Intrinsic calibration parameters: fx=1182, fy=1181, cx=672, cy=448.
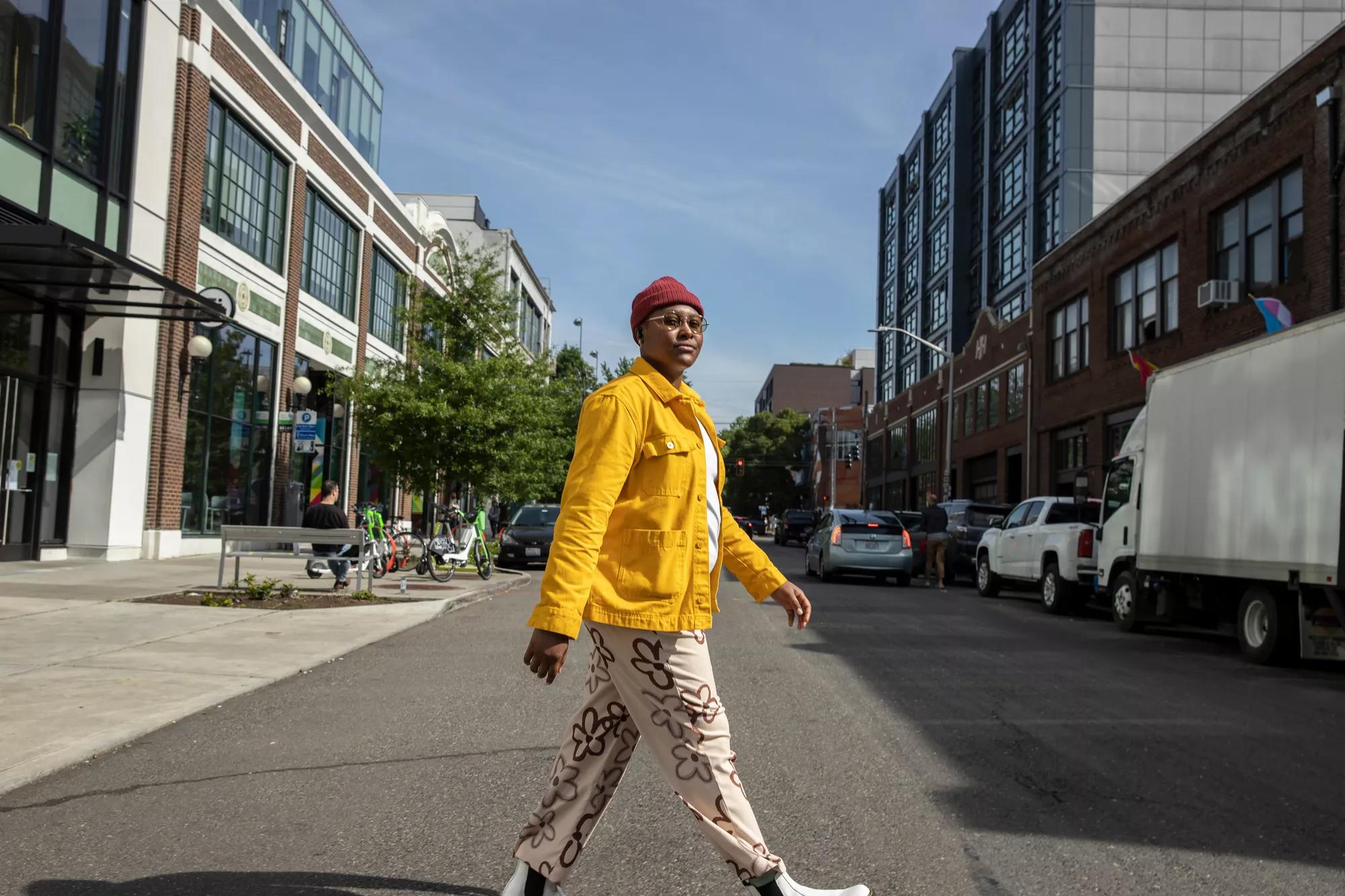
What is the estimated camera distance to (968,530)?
23219 millimetres

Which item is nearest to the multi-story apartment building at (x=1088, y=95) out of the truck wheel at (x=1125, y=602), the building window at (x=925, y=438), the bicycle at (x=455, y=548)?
the building window at (x=925, y=438)

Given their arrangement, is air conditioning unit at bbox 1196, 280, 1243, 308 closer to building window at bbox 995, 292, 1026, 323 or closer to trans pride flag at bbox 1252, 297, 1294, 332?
trans pride flag at bbox 1252, 297, 1294, 332

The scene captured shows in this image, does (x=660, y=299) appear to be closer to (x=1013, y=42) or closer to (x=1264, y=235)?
(x=1264, y=235)

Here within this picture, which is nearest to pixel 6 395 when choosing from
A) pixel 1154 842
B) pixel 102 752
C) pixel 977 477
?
pixel 102 752

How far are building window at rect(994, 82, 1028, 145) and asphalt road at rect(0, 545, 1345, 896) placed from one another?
4423 centimetres

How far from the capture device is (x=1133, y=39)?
145ft

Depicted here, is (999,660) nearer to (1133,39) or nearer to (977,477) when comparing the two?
(977,477)

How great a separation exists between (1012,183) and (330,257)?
32.9 m

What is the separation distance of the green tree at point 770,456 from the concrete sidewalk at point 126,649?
8126cm

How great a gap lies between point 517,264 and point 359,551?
140 feet

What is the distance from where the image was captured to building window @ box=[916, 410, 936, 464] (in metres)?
54.3

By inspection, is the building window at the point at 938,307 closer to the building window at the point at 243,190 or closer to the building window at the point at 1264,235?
the building window at the point at 1264,235

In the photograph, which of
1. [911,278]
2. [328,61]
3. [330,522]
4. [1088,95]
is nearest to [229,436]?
[330,522]

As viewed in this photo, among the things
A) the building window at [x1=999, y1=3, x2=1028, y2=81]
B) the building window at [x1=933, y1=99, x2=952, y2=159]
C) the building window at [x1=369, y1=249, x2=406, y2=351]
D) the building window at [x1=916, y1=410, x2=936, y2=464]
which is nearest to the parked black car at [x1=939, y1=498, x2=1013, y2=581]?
the building window at [x1=369, y1=249, x2=406, y2=351]
